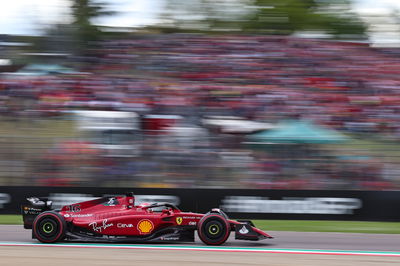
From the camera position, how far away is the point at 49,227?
707cm

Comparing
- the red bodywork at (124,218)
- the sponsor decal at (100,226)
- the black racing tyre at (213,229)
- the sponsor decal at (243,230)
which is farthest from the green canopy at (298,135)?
the sponsor decal at (100,226)

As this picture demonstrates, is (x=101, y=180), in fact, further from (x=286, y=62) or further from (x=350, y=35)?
(x=350, y=35)

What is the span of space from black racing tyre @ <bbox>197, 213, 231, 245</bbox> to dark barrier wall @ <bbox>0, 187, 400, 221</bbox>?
345cm

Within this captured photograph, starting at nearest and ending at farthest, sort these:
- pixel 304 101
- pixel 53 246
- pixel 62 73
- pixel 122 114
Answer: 1. pixel 53 246
2. pixel 122 114
3. pixel 304 101
4. pixel 62 73

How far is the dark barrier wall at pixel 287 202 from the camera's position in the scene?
10.4 meters

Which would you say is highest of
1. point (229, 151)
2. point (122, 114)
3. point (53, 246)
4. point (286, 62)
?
point (286, 62)

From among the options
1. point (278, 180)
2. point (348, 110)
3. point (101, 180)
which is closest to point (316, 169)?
point (278, 180)

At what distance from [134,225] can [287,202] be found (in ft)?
13.9

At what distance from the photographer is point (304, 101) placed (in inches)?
528

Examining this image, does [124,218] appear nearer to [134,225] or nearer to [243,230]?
[134,225]

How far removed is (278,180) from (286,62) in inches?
204

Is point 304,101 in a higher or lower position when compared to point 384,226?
higher

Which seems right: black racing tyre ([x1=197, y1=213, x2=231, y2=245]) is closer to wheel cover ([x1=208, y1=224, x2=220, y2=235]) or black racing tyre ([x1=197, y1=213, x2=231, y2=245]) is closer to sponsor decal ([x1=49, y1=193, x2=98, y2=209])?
wheel cover ([x1=208, y1=224, x2=220, y2=235])

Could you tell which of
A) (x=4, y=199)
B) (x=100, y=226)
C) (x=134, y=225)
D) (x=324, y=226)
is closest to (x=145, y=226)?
(x=134, y=225)
